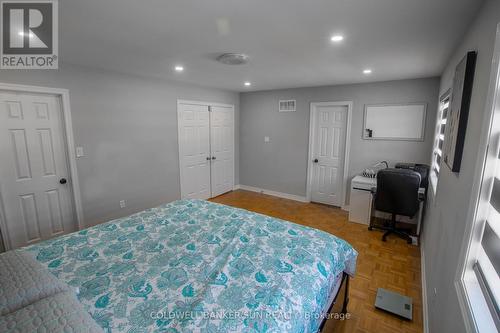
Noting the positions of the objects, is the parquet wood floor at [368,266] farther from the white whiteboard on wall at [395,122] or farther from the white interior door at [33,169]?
the white interior door at [33,169]

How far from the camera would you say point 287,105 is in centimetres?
471

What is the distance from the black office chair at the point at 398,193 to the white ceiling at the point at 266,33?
133 centimetres

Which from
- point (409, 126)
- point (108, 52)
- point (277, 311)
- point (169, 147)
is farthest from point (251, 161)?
point (277, 311)

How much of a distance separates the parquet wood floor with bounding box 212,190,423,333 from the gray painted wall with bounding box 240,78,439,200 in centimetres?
81

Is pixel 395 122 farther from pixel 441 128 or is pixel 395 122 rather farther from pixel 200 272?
pixel 200 272

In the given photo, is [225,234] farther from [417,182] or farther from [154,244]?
[417,182]

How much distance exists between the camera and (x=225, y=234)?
188cm

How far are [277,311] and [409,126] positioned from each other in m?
3.68

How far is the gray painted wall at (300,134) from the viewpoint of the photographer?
3.55 m

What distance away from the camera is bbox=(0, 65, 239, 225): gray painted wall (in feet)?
9.45

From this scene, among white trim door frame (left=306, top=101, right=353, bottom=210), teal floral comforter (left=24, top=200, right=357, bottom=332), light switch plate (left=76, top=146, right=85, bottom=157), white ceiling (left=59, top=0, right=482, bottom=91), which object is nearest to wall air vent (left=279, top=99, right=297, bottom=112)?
white trim door frame (left=306, top=101, right=353, bottom=210)

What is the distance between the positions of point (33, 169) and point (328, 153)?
4.37m

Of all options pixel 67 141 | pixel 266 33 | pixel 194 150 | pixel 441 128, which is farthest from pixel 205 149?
pixel 441 128

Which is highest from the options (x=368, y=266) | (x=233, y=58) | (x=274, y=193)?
(x=233, y=58)
